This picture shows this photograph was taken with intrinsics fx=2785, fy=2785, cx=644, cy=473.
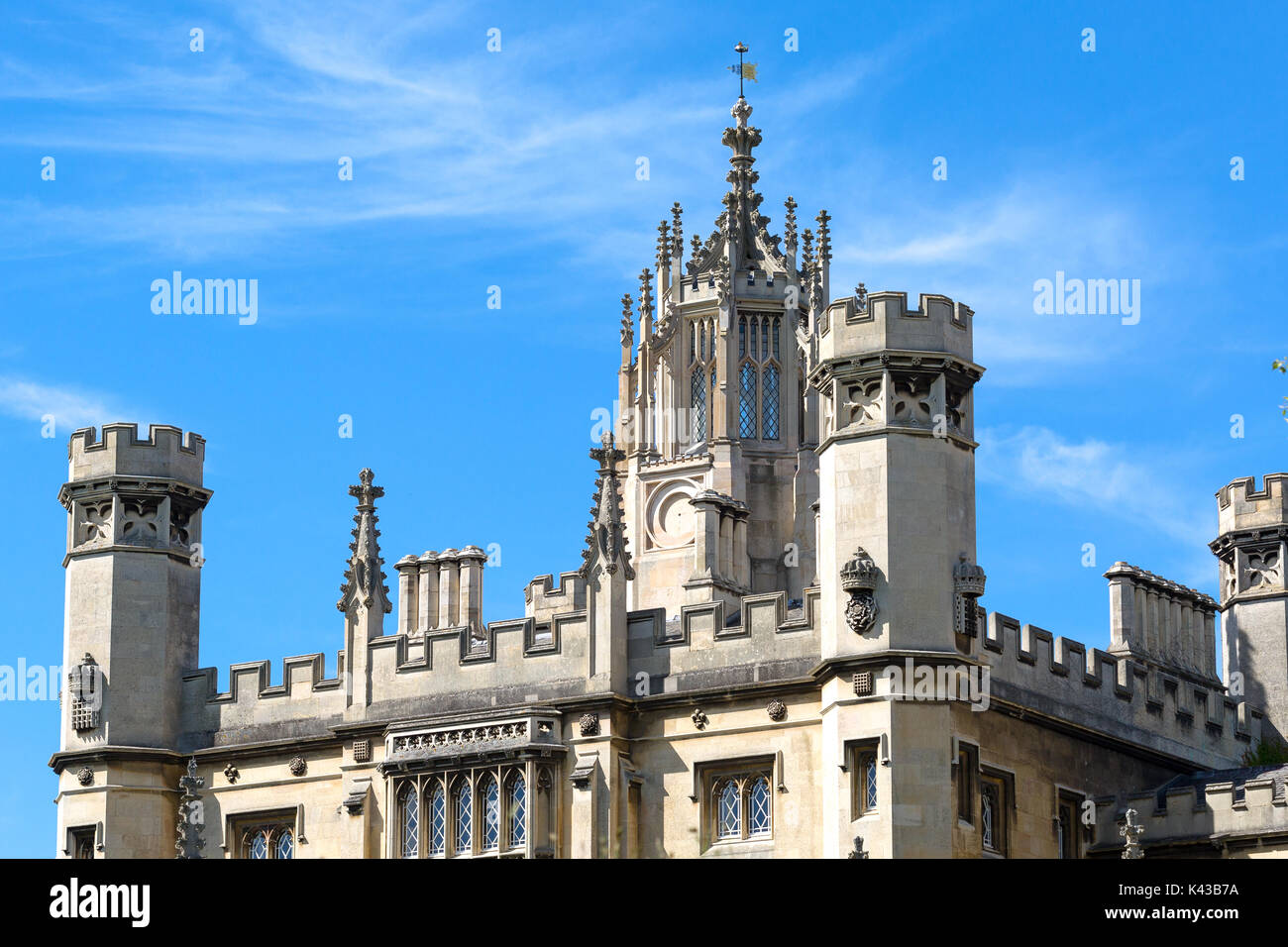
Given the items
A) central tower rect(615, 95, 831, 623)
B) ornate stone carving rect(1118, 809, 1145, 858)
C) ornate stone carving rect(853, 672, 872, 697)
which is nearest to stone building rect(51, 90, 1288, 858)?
ornate stone carving rect(853, 672, 872, 697)

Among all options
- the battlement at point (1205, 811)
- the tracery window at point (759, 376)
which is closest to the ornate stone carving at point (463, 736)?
the battlement at point (1205, 811)

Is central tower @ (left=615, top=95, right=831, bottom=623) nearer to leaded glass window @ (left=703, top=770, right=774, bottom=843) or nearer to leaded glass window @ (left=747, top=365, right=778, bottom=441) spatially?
leaded glass window @ (left=747, top=365, right=778, bottom=441)

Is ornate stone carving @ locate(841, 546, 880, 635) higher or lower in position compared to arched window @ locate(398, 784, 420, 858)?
higher

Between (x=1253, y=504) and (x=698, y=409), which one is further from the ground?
(x=698, y=409)

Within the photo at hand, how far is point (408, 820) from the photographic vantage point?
159ft

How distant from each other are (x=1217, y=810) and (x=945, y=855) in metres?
5.33

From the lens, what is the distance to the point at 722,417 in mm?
66625

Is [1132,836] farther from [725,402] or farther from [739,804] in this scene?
[725,402]

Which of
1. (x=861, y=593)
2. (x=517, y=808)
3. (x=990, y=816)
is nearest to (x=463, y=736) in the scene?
(x=517, y=808)

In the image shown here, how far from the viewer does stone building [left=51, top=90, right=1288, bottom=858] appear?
45.2m

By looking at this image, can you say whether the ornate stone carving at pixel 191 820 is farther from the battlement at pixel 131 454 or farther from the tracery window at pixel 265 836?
the battlement at pixel 131 454

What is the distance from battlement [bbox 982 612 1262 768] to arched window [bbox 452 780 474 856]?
920 cm

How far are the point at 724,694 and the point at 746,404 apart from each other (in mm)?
21104
